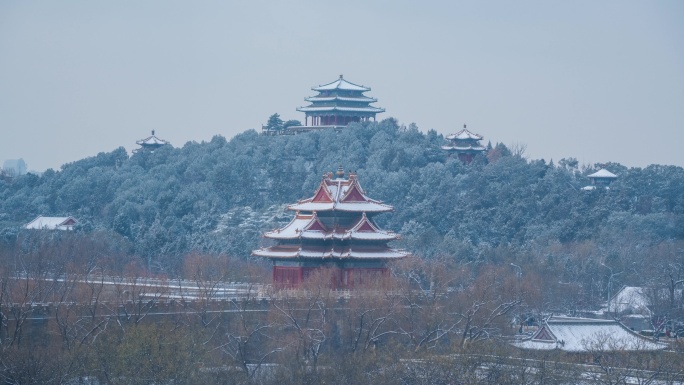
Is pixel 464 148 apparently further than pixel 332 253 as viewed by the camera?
Yes

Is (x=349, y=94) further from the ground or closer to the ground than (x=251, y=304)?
further from the ground

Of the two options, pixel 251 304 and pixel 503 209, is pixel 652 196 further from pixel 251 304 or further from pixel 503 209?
pixel 251 304

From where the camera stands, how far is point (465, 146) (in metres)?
94.0

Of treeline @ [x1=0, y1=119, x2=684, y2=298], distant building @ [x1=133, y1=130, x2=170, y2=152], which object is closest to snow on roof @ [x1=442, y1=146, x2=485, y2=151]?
treeline @ [x1=0, y1=119, x2=684, y2=298]

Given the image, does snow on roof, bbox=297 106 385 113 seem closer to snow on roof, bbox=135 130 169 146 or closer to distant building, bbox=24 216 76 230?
snow on roof, bbox=135 130 169 146

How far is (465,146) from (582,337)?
41436 mm

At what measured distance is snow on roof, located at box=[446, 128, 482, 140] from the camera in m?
93.9

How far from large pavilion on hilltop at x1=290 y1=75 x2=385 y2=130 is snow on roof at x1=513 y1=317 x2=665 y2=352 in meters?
43.5

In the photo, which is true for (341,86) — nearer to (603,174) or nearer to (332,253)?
(603,174)

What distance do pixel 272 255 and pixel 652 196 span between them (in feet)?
109

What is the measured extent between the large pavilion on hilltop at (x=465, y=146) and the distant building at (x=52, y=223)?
21.9m

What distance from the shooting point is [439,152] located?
92625 mm

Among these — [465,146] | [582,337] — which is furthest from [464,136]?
[582,337]

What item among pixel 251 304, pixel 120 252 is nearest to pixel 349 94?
pixel 120 252
